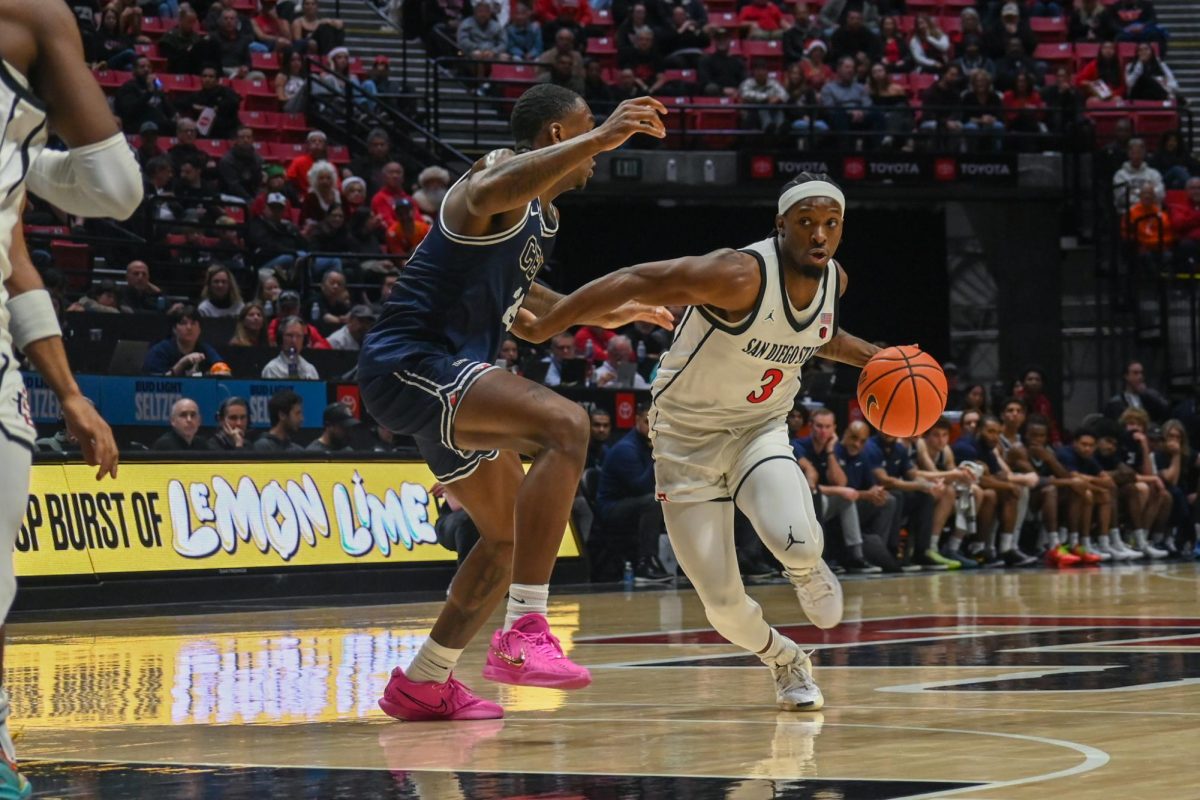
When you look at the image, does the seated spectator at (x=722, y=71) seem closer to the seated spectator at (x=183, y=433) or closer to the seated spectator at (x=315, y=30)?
the seated spectator at (x=315, y=30)

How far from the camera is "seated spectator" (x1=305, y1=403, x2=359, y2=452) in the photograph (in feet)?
46.6

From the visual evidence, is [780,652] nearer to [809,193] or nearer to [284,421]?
[809,193]

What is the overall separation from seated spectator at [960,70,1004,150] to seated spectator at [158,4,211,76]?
916 cm

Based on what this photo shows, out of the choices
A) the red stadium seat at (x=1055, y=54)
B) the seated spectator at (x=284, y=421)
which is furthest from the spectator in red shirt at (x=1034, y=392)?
the seated spectator at (x=284, y=421)

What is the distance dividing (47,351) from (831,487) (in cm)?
1243

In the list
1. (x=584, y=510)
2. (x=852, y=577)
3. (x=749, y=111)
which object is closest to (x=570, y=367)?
(x=584, y=510)

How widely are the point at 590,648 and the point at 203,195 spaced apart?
9.66 metres

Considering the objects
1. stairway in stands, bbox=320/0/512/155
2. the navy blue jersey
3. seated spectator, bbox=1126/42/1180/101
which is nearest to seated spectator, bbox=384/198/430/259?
stairway in stands, bbox=320/0/512/155

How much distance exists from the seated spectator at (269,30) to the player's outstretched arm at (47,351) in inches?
665

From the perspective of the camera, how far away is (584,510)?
50.3ft

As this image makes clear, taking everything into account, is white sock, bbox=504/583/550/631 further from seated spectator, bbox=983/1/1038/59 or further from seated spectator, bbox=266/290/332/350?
seated spectator, bbox=983/1/1038/59

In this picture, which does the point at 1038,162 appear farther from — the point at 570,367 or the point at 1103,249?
the point at 570,367

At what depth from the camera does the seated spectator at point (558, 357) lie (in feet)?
54.3

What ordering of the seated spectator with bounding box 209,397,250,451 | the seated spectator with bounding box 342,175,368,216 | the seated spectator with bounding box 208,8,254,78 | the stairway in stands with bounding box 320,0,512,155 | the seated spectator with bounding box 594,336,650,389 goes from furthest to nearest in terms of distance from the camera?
the stairway in stands with bounding box 320,0,512,155, the seated spectator with bounding box 208,8,254,78, the seated spectator with bounding box 342,175,368,216, the seated spectator with bounding box 594,336,650,389, the seated spectator with bounding box 209,397,250,451
